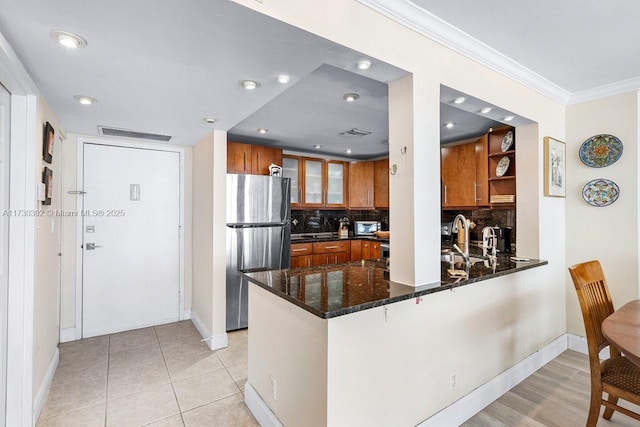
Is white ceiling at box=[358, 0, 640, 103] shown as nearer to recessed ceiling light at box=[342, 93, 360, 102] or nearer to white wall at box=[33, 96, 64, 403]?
recessed ceiling light at box=[342, 93, 360, 102]

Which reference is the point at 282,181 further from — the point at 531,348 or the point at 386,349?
the point at 531,348

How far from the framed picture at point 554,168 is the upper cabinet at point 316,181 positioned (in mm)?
2951

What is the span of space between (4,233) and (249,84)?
1632 mm

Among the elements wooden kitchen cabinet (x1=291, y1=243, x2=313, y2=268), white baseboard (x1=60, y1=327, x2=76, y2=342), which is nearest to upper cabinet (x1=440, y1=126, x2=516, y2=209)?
wooden kitchen cabinet (x1=291, y1=243, x2=313, y2=268)

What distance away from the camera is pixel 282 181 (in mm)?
3932

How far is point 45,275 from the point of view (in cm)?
238

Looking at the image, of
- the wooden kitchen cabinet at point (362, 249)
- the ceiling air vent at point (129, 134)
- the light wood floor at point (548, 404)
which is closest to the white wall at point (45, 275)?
the ceiling air vent at point (129, 134)

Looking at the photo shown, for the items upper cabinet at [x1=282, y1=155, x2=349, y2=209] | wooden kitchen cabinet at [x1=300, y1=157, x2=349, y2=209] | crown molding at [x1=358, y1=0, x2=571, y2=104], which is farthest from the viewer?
wooden kitchen cabinet at [x1=300, y1=157, x2=349, y2=209]

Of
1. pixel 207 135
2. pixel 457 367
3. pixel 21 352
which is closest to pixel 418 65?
pixel 457 367

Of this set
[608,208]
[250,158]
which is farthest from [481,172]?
[250,158]

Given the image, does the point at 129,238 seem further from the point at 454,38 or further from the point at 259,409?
the point at 454,38

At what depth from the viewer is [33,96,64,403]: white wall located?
209 centimetres

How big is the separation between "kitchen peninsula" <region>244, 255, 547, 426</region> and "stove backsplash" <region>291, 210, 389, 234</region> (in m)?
3.04

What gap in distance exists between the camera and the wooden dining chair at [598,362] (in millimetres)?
1623
